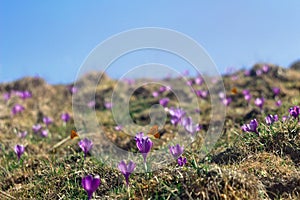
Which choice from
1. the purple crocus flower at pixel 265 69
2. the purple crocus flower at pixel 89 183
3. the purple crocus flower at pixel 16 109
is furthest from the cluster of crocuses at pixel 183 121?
the purple crocus flower at pixel 265 69

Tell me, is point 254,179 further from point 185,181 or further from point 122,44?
point 122,44

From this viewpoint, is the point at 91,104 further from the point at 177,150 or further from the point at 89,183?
the point at 89,183

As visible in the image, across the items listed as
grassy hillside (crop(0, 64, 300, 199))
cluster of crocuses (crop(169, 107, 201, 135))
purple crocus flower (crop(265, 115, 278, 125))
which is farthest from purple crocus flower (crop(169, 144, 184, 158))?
cluster of crocuses (crop(169, 107, 201, 135))

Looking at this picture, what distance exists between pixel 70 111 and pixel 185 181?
5.83 meters

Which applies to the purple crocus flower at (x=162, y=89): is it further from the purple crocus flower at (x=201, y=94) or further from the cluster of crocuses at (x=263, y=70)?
the cluster of crocuses at (x=263, y=70)

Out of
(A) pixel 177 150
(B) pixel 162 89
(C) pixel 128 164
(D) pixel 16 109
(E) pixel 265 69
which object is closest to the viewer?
(C) pixel 128 164

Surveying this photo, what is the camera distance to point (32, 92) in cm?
937

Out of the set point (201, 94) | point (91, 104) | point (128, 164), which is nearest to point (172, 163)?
point (128, 164)

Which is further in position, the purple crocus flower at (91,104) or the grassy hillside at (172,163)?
the purple crocus flower at (91,104)

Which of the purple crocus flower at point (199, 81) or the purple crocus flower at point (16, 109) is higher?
the purple crocus flower at point (199, 81)

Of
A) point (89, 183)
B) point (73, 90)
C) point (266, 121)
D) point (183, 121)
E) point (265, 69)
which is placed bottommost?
point (89, 183)

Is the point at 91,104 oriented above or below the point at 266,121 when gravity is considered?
above

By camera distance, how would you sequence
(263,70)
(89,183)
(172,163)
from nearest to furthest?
(89,183), (172,163), (263,70)

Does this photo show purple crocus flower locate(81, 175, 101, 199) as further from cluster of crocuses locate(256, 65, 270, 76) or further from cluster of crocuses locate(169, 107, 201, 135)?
cluster of crocuses locate(256, 65, 270, 76)
